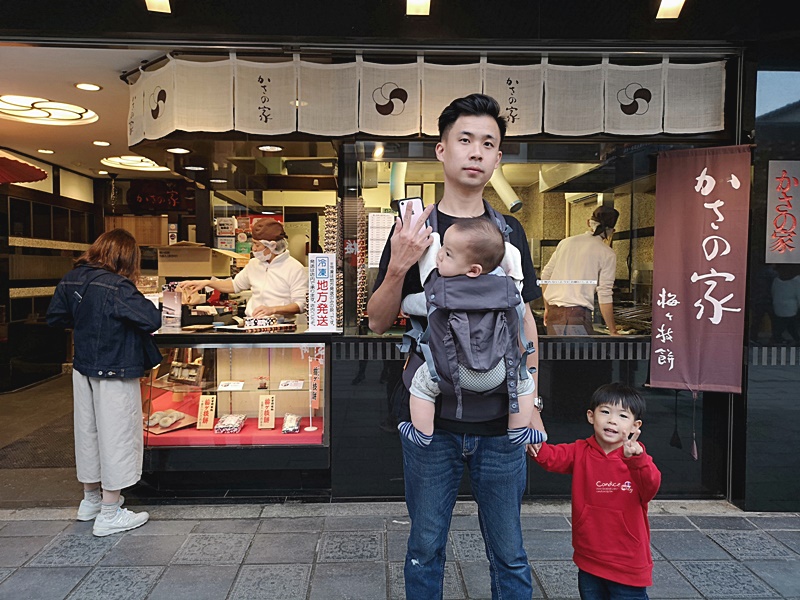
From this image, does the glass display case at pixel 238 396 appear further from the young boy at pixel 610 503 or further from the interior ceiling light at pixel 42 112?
the interior ceiling light at pixel 42 112

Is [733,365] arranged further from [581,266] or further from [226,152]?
[226,152]

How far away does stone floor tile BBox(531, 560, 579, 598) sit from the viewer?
3.17 m

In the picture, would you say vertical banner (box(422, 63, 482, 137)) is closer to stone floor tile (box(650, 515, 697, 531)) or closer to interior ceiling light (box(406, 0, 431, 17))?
interior ceiling light (box(406, 0, 431, 17))

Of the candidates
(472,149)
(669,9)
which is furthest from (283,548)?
(669,9)

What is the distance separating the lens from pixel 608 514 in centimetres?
258

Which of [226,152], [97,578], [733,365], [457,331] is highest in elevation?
[226,152]

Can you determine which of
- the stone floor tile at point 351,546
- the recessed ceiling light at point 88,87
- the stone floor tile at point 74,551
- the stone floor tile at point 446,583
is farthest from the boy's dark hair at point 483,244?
the recessed ceiling light at point 88,87

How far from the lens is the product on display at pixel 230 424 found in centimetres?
455

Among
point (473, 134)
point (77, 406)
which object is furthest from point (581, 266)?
point (77, 406)

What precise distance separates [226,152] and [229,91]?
1065mm

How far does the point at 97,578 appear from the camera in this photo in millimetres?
3289

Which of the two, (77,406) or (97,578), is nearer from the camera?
(97,578)

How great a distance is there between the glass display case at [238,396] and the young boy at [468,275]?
2.43 meters

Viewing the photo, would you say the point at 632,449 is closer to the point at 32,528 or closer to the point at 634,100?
the point at 634,100
